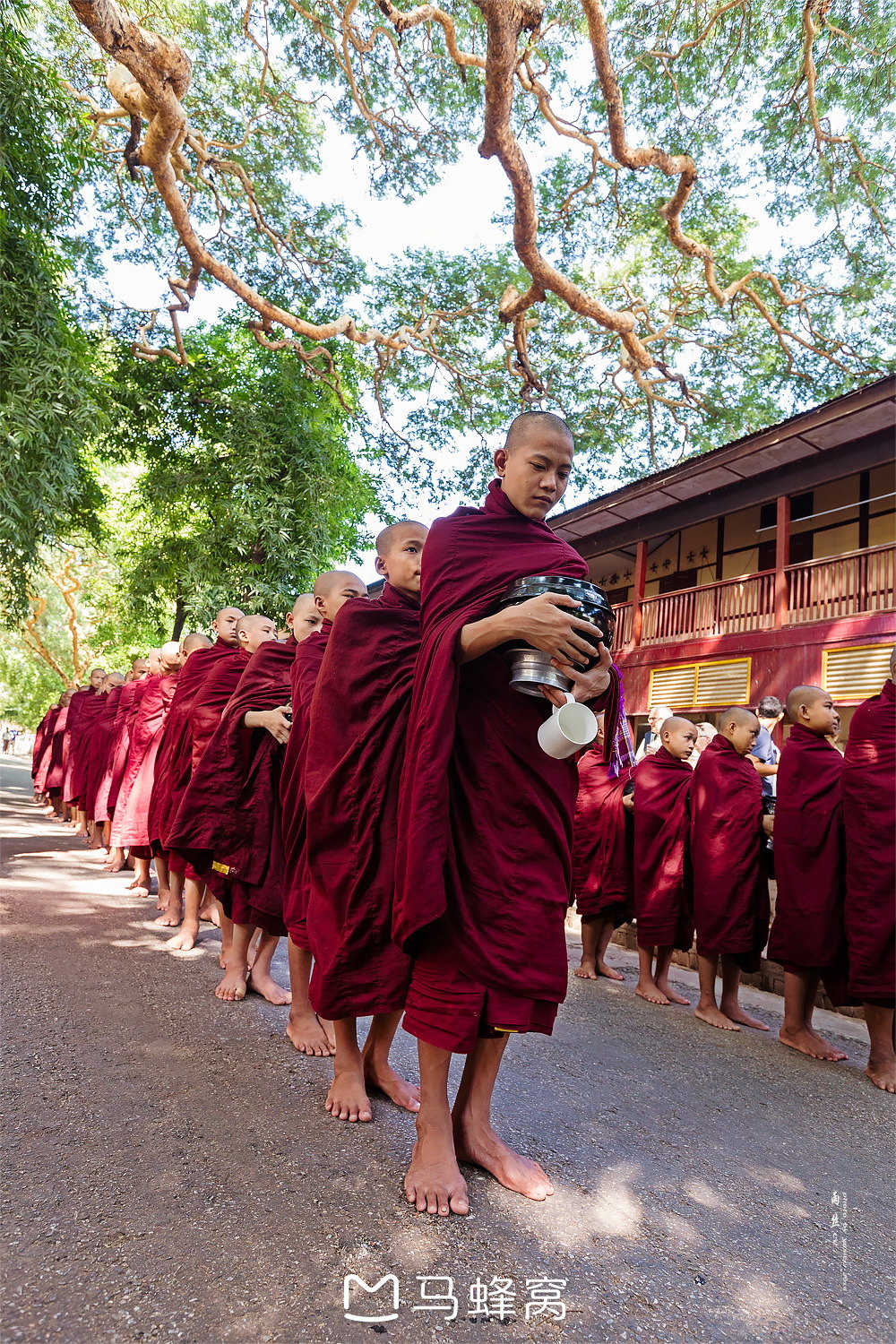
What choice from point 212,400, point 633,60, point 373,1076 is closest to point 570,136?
point 633,60

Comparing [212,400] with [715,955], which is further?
[212,400]

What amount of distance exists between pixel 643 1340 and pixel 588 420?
13384 millimetres

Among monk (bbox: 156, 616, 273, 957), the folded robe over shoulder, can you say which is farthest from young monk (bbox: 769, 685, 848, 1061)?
monk (bbox: 156, 616, 273, 957)

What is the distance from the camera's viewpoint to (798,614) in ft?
39.3

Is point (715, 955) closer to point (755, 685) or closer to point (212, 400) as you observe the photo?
point (755, 685)

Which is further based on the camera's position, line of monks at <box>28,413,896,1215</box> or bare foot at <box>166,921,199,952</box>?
bare foot at <box>166,921,199,952</box>

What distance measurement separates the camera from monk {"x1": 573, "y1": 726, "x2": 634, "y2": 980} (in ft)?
17.7

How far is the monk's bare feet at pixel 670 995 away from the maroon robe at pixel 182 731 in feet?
9.92

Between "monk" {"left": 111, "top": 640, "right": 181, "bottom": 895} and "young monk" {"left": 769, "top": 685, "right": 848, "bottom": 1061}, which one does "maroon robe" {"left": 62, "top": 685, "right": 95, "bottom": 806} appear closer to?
"monk" {"left": 111, "top": 640, "right": 181, "bottom": 895}

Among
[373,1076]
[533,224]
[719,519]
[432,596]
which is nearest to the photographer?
[432,596]

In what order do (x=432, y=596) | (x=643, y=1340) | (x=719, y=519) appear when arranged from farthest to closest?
(x=719, y=519) < (x=432, y=596) < (x=643, y=1340)

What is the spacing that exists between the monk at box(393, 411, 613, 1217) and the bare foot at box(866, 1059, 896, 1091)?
7.25ft

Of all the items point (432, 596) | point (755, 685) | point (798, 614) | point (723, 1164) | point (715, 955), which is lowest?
point (723, 1164)

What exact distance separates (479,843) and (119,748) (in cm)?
647
